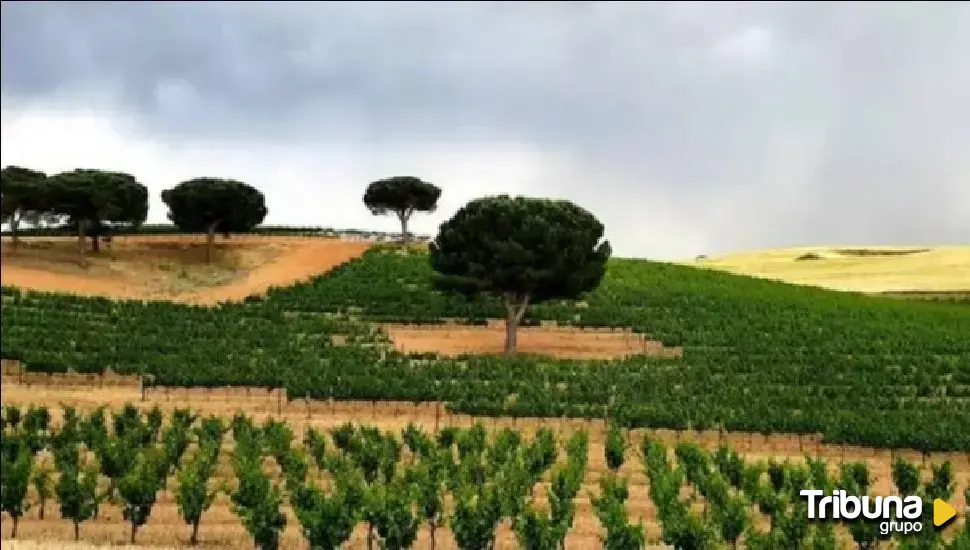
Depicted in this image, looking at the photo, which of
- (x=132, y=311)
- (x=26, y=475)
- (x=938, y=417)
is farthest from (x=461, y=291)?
(x=26, y=475)

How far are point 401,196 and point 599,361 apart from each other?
47.1 meters

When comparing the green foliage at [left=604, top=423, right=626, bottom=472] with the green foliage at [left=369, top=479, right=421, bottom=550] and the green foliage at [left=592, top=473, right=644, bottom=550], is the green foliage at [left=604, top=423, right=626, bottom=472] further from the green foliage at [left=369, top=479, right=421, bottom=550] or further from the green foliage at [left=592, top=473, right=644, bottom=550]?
the green foliage at [left=369, top=479, right=421, bottom=550]

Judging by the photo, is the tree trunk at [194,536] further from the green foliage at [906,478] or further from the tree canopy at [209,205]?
the tree canopy at [209,205]

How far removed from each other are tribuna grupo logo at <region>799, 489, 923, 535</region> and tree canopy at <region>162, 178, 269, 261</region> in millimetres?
59786

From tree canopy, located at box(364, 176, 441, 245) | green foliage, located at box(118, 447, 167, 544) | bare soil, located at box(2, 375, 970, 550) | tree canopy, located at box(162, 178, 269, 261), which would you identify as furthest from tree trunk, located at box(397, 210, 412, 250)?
green foliage, located at box(118, 447, 167, 544)

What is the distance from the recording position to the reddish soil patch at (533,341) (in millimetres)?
46406

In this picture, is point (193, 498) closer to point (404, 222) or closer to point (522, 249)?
point (522, 249)

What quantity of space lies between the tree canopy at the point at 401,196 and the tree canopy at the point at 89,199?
23.2 metres

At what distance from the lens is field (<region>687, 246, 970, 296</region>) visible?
4072cm

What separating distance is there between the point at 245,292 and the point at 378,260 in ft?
48.2

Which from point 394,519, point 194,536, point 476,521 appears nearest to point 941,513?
point 476,521

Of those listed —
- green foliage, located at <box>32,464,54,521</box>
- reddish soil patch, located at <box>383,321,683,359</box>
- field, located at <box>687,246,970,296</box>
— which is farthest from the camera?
reddish soil patch, located at <box>383,321,683,359</box>

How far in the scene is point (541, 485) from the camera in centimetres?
2389

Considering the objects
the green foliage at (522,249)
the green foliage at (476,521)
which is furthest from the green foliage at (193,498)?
the green foliage at (522,249)
